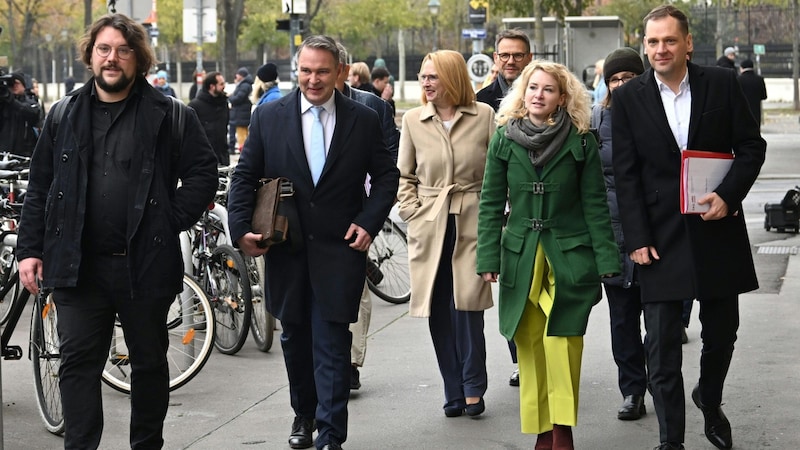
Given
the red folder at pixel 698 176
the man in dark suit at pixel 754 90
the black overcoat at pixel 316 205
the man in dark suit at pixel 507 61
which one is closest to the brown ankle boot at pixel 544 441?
the black overcoat at pixel 316 205

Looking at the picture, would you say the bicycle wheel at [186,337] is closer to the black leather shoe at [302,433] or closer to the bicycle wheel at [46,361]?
the bicycle wheel at [46,361]

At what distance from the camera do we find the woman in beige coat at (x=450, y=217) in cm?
723

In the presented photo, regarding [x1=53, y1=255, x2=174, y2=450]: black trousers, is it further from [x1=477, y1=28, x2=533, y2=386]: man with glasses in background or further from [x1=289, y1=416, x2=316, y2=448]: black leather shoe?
[x1=477, y1=28, x2=533, y2=386]: man with glasses in background

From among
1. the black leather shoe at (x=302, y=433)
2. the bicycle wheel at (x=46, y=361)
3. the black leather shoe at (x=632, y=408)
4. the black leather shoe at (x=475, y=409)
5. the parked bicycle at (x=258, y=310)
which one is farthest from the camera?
the parked bicycle at (x=258, y=310)

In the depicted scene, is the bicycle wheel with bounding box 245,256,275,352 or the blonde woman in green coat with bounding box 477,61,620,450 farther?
the bicycle wheel with bounding box 245,256,275,352

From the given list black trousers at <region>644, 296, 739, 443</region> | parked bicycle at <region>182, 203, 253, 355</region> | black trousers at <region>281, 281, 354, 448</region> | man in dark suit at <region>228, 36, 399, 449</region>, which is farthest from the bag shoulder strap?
parked bicycle at <region>182, 203, 253, 355</region>

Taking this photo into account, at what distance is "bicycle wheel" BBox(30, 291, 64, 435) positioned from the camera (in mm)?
6852

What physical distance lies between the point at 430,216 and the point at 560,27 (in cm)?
3491

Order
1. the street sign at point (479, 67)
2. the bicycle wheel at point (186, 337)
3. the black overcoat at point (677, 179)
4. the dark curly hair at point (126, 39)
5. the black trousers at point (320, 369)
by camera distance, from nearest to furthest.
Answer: the dark curly hair at point (126, 39), the black overcoat at point (677, 179), the black trousers at point (320, 369), the bicycle wheel at point (186, 337), the street sign at point (479, 67)

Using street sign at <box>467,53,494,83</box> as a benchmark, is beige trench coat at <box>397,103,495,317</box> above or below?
below

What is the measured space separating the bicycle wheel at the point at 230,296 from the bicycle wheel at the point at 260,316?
0.13 meters

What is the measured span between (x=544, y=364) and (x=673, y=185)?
0.96 m

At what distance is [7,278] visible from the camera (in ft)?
25.7

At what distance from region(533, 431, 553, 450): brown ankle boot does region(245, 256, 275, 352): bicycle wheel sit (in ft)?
10.5
